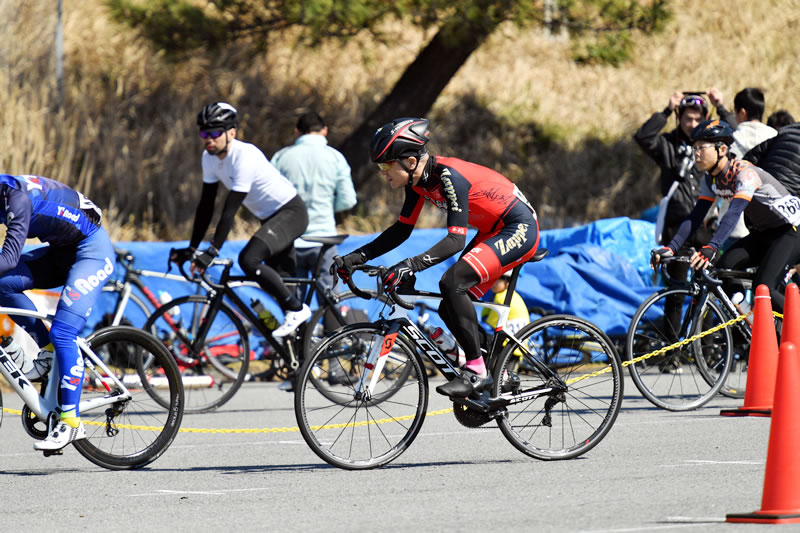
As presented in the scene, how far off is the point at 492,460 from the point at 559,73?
18093 millimetres

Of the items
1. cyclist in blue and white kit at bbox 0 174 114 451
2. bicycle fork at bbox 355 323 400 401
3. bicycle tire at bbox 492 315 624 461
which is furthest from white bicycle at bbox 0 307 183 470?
bicycle tire at bbox 492 315 624 461

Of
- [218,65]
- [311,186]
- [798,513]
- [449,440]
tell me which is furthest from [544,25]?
[798,513]

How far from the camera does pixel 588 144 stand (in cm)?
2253

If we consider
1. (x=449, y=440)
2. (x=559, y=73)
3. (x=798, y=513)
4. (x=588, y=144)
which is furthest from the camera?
(x=559, y=73)

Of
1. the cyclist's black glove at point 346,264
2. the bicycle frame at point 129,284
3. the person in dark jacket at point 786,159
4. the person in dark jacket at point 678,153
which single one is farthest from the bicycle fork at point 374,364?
the person in dark jacket at point 678,153

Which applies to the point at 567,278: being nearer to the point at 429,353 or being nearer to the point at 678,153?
the point at 678,153

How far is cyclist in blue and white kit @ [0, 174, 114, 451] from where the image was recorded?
277 inches

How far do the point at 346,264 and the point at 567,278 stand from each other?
605 centimetres

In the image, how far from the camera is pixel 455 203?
7230 millimetres

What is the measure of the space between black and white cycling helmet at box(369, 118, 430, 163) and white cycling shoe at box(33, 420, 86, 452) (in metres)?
2.36

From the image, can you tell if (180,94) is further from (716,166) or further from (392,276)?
(392,276)

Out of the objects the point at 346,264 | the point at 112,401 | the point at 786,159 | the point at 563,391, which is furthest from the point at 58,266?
the point at 786,159

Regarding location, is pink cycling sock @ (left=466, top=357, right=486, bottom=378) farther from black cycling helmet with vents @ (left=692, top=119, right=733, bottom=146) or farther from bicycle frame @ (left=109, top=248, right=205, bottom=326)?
bicycle frame @ (left=109, top=248, right=205, bottom=326)

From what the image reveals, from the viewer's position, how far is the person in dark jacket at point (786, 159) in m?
10.3
